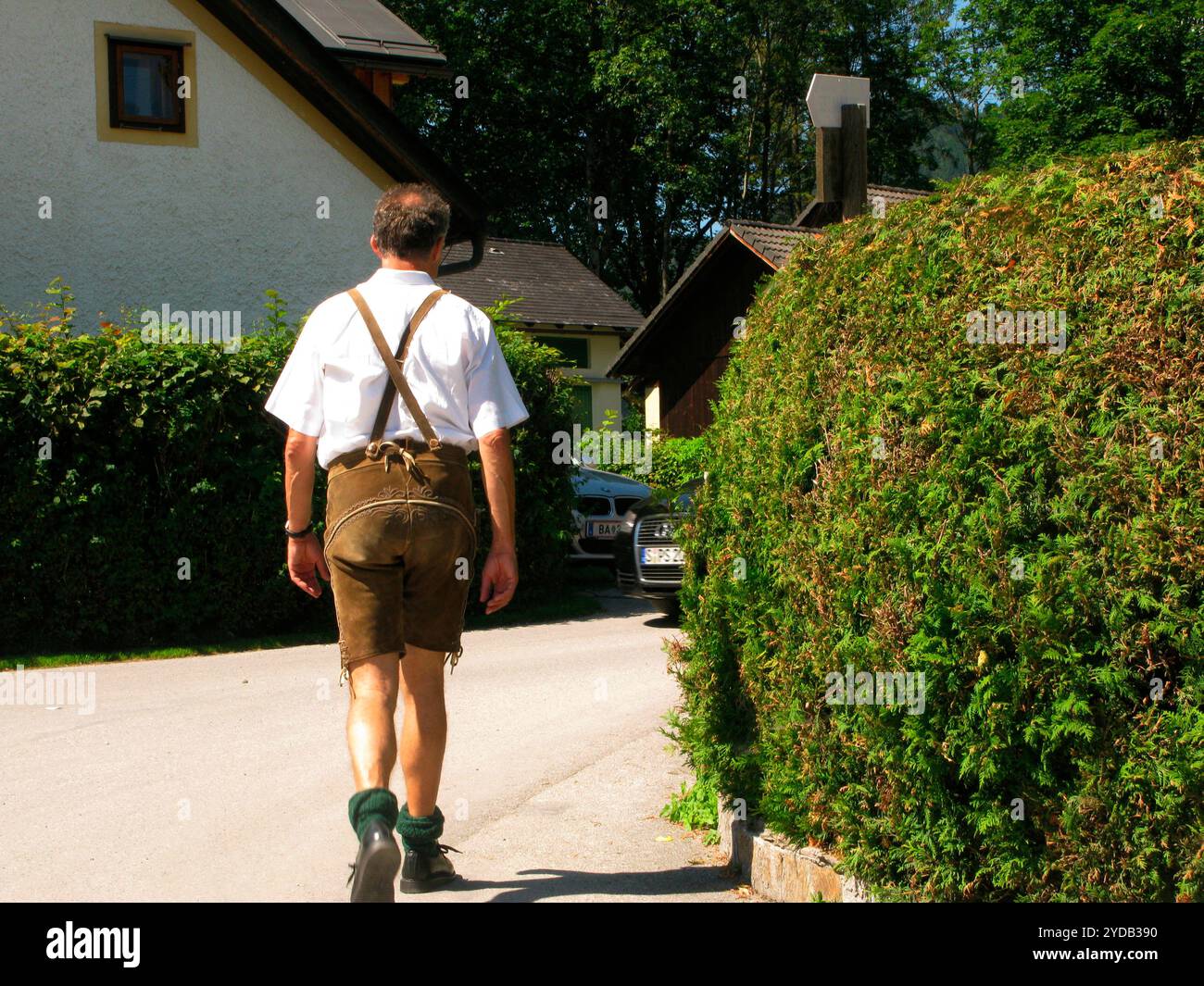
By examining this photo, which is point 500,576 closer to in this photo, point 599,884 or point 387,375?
point 387,375

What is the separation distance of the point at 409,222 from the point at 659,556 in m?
7.78

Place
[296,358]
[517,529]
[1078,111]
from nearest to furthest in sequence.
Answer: [296,358] → [517,529] → [1078,111]

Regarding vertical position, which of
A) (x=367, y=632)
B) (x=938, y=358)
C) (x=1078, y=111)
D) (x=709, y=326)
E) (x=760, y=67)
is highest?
(x=760, y=67)

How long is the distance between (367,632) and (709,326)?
2810cm

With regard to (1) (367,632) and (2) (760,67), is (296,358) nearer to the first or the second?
(1) (367,632)

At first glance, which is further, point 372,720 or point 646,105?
point 646,105

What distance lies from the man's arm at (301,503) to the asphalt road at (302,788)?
1160 millimetres

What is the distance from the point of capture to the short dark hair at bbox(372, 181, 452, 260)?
4.16m

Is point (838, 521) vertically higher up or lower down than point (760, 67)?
lower down

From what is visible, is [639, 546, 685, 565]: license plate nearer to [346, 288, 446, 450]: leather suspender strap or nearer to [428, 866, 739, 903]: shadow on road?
[428, 866, 739, 903]: shadow on road

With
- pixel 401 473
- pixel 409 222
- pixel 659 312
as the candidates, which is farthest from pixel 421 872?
pixel 659 312

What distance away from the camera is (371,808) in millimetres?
3557

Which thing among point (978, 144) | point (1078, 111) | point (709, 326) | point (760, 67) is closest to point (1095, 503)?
point (709, 326)

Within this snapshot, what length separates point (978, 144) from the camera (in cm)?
5081
